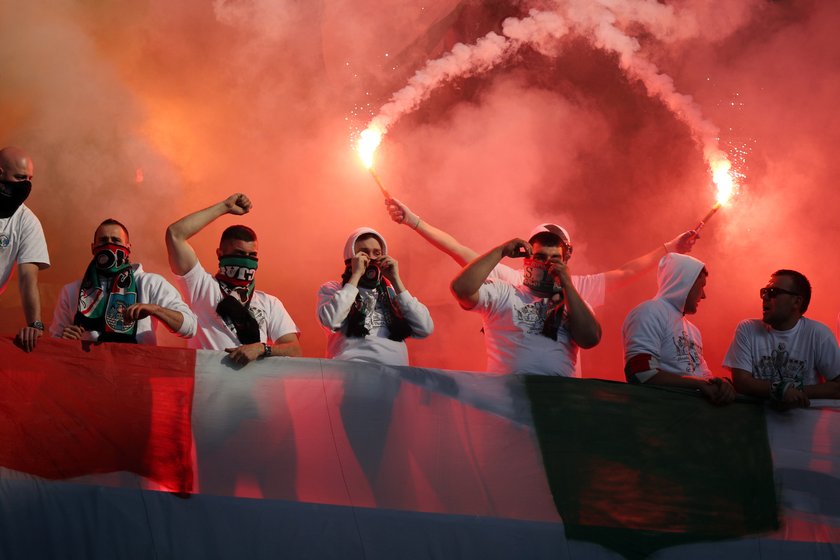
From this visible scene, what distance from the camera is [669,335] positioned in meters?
4.63

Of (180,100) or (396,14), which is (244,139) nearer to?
(180,100)

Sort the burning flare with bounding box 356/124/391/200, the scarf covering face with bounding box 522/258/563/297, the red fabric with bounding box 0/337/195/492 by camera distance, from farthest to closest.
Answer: the burning flare with bounding box 356/124/391/200, the scarf covering face with bounding box 522/258/563/297, the red fabric with bounding box 0/337/195/492

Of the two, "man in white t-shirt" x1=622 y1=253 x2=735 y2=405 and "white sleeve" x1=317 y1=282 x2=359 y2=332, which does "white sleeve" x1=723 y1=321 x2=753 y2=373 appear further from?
"white sleeve" x1=317 y1=282 x2=359 y2=332

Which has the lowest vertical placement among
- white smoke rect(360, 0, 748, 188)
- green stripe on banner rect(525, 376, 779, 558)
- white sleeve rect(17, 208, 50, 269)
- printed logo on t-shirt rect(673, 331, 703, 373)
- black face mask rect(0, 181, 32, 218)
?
green stripe on banner rect(525, 376, 779, 558)

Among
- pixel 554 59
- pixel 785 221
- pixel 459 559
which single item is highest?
pixel 554 59

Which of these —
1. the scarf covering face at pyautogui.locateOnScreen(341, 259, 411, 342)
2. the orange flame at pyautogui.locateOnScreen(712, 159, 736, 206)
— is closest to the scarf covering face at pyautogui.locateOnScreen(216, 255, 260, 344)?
the scarf covering face at pyautogui.locateOnScreen(341, 259, 411, 342)

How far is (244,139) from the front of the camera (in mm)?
6934

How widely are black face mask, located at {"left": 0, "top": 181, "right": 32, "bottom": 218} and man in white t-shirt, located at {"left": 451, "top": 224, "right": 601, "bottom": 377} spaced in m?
2.02

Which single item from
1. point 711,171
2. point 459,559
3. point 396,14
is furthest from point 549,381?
point 396,14

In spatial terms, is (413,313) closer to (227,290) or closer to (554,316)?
(554,316)

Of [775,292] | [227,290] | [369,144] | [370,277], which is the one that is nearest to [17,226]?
[227,290]

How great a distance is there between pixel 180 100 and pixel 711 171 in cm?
368

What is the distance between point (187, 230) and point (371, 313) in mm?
933

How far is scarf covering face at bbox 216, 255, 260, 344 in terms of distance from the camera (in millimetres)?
4504
